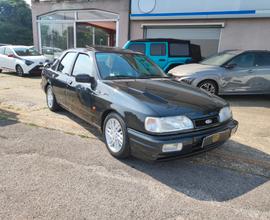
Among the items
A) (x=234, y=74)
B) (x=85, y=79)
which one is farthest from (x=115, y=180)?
(x=234, y=74)

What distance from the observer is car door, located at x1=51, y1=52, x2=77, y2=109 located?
15.7 feet

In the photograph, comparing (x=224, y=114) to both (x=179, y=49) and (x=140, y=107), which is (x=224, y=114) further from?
(x=179, y=49)

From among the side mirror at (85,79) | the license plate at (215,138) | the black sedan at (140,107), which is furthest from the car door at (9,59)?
the license plate at (215,138)

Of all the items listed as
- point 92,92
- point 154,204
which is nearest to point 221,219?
point 154,204

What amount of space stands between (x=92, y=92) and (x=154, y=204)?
6.54 ft

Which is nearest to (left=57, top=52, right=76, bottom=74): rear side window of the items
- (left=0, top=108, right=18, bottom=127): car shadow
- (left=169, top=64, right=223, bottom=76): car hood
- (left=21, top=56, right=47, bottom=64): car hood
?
(left=0, top=108, right=18, bottom=127): car shadow

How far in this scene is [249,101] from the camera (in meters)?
7.68

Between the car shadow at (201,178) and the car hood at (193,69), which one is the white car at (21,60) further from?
the car shadow at (201,178)

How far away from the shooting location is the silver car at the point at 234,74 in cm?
727

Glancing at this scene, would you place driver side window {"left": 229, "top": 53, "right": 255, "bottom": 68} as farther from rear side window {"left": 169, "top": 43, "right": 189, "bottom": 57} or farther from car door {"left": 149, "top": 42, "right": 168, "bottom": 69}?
car door {"left": 149, "top": 42, "right": 168, "bottom": 69}

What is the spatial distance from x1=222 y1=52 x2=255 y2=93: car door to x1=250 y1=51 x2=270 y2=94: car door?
10 centimetres

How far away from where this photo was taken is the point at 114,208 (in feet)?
8.32

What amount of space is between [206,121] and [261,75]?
5.34 meters

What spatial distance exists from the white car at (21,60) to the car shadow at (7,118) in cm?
590
